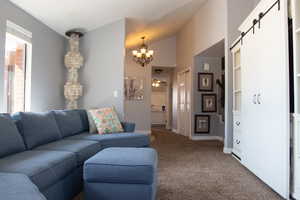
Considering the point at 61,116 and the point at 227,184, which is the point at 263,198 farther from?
the point at 61,116

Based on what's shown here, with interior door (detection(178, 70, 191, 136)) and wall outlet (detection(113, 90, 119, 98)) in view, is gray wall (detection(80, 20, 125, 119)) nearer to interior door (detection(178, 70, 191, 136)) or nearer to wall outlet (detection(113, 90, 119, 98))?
wall outlet (detection(113, 90, 119, 98))

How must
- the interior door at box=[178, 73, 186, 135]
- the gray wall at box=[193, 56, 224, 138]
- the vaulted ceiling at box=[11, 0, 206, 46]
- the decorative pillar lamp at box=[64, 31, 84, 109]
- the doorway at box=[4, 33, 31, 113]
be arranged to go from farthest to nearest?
the interior door at box=[178, 73, 186, 135], the gray wall at box=[193, 56, 224, 138], the decorative pillar lamp at box=[64, 31, 84, 109], the vaulted ceiling at box=[11, 0, 206, 46], the doorway at box=[4, 33, 31, 113]

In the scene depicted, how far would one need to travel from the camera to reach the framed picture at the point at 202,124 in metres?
6.10

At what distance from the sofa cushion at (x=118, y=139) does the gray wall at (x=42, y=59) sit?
1.13 metres

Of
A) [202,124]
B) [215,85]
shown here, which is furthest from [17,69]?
[215,85]

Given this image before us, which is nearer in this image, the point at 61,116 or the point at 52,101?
the point at 61,116

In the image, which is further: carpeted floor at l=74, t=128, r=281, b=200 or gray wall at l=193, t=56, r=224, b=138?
gray wall at l=193, t=56, r=224, b=138

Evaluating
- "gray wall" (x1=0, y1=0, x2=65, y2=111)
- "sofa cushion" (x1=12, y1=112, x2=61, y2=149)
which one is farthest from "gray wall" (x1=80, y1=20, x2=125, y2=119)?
"sofa cushion" (x1=12, y1=112, x2=61, y2=149)

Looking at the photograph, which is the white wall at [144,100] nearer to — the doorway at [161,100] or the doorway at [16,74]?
the doorway at [161,100]

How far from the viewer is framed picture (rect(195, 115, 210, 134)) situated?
20.0ft

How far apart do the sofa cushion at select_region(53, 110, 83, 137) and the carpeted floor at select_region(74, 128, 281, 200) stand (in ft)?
3.70

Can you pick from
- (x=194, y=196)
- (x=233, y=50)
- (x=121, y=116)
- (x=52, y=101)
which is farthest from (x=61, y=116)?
(x=233, y=50)

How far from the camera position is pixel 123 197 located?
5.83 feet

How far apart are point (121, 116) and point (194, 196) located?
2.49 m
